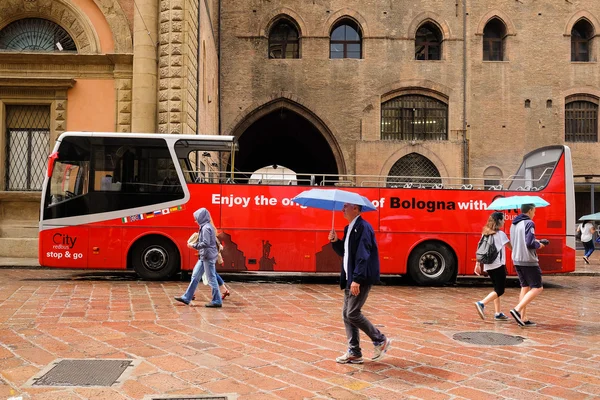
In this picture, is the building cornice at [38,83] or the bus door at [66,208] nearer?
the bus door at [66,208]

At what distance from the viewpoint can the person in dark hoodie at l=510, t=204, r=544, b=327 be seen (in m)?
8.09

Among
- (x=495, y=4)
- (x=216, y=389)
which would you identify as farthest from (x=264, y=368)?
(x=495, y=4)

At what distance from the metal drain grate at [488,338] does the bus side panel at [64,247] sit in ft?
28.1

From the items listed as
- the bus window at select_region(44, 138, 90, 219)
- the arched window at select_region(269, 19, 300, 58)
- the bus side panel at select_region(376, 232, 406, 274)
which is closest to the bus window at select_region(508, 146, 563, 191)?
the bus side panel at select_region(376, 232, 406, 274)

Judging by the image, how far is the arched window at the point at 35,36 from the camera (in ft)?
56.6

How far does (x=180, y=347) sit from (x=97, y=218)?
287 inches

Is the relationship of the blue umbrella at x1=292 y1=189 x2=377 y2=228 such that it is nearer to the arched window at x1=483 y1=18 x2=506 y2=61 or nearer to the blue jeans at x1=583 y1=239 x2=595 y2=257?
the blue jeans at x1=583 y1=239 x2=595 y2=257

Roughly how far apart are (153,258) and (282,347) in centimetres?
726

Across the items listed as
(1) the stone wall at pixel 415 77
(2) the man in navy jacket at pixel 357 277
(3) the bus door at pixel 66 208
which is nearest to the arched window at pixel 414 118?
(1) the stone wall at pixel 415 77

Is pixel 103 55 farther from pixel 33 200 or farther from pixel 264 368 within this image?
pixel 264 368

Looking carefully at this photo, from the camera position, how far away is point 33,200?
16547 mm

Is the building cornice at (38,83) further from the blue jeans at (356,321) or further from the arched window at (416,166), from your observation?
the arched window at (416,166)

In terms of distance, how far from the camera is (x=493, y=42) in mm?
26984

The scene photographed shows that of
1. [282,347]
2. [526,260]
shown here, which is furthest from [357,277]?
[526,260]
